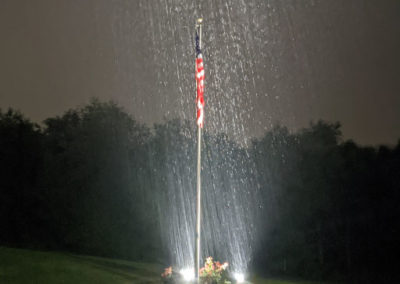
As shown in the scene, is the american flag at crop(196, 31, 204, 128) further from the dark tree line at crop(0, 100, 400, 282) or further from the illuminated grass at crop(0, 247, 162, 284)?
the dark tree line at crop(0, 100, 400, 282)

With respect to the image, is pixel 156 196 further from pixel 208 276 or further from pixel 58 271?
pixel 208 276

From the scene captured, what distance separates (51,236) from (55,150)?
24.6 feet

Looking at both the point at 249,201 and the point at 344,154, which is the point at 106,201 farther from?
the point at 344,154

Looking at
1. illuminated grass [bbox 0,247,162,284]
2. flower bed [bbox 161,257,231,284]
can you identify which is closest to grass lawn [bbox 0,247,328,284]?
illuminated grass [bbox 0,247,162,284]

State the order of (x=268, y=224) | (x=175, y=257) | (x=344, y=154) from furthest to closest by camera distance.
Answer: (x=344, y=154) < (x=268, y=224) < (x=175, y=257)

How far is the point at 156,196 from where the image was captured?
38.3 meters

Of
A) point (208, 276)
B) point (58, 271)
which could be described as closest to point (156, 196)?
point (58, 271)

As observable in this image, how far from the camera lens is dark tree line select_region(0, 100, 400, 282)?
3775 centimetres

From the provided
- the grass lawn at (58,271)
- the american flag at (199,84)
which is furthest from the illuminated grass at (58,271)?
the american flag at (199,84)

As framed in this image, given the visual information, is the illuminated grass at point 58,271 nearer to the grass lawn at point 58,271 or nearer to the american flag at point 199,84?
the grass lawn at point 58,271

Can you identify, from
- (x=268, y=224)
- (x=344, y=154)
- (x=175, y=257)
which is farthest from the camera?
(x=344, y=154)

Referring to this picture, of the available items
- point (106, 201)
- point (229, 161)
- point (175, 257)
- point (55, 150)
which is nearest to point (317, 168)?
point (229, 161)

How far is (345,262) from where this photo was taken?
38.9m

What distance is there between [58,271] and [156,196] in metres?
19.3
